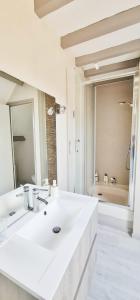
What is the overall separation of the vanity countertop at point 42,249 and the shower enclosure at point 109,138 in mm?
1349

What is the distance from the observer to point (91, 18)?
4.41ft

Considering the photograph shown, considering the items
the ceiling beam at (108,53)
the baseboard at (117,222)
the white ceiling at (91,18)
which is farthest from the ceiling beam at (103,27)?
the baseboard at (117,222)

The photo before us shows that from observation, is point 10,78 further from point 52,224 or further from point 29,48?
point 52,224

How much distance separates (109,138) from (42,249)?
247 cm

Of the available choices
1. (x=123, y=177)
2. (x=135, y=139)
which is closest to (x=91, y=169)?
(x=123, y=177)

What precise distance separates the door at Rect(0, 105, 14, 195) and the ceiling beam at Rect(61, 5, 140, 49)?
1136 millimetres

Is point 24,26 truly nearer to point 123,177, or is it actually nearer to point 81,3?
point 81,3

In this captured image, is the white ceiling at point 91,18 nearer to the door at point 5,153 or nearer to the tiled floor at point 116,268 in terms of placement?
the door at point 5,153

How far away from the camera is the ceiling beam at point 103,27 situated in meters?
1.28

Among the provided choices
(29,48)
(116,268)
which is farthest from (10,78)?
(116,268)

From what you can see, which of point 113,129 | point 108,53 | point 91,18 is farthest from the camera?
point 113,129

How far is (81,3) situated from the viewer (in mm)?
1184

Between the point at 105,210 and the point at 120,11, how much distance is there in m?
2.26

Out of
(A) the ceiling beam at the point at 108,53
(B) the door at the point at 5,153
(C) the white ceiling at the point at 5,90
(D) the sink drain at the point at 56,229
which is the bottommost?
(D) the sink drain at the point at 56,229
